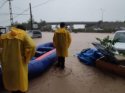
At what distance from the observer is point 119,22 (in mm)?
113125

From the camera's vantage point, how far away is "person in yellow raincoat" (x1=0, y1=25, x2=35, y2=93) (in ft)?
20.8

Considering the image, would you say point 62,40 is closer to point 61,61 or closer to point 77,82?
point 61,61

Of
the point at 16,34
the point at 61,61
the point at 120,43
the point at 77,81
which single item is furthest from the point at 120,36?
the point at 16,34

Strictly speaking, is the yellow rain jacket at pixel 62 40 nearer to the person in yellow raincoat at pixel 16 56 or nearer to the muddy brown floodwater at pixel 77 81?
the muddy brown floodwater at pixel 77 81

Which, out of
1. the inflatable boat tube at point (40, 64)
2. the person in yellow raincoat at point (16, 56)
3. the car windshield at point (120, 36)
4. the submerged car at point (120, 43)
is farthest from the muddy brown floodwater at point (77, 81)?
the car windshield at point (120, 36)

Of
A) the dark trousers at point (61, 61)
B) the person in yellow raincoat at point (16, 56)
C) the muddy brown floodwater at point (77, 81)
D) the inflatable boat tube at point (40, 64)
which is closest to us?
the person in yellow raincoat at point (16, 56)

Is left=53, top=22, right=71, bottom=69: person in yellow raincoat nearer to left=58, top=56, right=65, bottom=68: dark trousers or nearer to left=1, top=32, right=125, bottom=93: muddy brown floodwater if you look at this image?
left=58, top=56, right=65, bottom=68: dark trousers

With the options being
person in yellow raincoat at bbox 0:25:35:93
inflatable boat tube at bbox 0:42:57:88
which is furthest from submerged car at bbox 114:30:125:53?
person in yellow raincoat at bbox 0:25:35:93

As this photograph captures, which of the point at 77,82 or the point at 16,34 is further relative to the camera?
the point at 77,82

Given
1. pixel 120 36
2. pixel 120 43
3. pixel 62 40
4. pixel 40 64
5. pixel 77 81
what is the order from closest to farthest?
pixel 77 81 → pixel 40 64 → pixel 62 40 → pixel 120 43 → pixel 120 36

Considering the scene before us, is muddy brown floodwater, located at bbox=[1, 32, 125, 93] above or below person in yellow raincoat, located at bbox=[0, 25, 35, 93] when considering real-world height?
below

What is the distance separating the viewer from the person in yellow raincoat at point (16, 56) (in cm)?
634

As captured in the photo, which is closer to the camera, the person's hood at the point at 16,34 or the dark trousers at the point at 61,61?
the person's hood at the point at 16,34

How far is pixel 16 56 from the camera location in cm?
634
